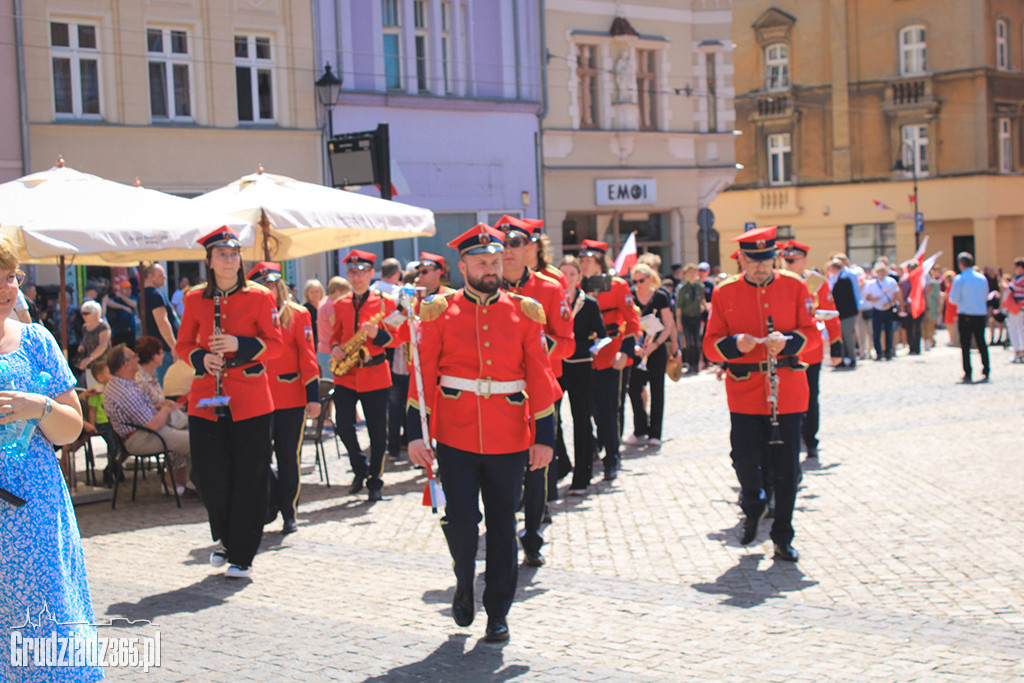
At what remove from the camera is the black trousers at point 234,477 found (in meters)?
7.09

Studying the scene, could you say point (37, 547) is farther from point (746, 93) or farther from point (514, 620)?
point (746, 93)

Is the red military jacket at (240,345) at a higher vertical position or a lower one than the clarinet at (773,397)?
higher

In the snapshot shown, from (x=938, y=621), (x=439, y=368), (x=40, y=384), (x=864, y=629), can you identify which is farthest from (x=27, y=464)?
(x=938, y=621)

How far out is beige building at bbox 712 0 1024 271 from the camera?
42.4 meters

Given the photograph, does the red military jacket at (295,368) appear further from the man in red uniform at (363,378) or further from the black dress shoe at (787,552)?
the black dress shoe at (787,552)

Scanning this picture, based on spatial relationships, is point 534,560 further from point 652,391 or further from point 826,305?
point 652,391

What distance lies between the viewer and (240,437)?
717cm

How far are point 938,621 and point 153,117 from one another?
18861 millimetres

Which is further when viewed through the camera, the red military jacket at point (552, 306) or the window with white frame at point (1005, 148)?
the window with white frame at point (1005, 148)

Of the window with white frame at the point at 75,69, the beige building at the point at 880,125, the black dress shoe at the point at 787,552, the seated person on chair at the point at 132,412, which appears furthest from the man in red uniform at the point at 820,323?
the beige building at the point at 880,125

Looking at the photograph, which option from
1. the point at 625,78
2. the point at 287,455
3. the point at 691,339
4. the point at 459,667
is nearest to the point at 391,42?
the point at 625,78

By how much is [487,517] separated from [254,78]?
18409 millimetres

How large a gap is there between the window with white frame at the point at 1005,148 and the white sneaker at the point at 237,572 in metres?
41.3

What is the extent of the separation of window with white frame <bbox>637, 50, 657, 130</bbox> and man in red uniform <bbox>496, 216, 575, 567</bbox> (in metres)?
22.0
